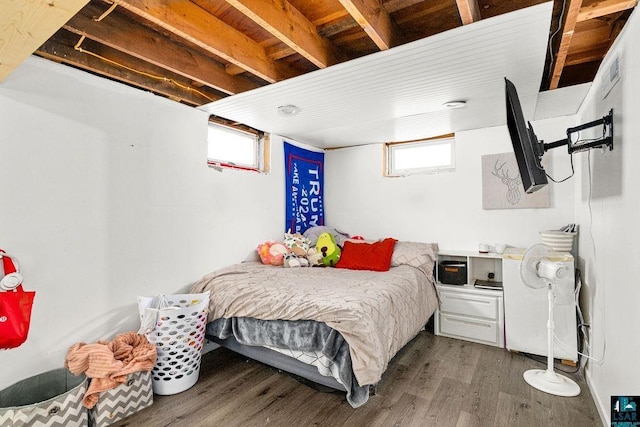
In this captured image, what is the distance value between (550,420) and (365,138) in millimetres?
3187

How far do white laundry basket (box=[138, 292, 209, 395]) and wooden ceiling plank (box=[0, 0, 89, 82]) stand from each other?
1.64 metres

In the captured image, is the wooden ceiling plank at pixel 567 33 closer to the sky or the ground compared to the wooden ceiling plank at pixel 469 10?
closer to the ground

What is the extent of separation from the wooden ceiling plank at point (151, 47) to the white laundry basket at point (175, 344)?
173 centimetres

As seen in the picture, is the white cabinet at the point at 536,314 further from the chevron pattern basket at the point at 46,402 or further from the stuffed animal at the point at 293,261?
the chevron pattern basket at the point at 46,402

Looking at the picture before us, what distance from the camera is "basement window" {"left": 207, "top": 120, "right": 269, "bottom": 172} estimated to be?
3.30 metres

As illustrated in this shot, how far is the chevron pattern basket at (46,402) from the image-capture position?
5.27 ft

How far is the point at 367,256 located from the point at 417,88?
184 centimetres

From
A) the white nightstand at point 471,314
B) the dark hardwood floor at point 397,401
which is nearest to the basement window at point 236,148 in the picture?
the dark hardwood floor at point 397,401

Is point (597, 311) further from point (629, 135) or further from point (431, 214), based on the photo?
point (431, 214)

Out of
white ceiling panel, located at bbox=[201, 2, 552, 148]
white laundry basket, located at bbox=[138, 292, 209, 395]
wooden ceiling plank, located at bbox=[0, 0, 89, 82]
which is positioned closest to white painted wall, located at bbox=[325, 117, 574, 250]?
white ceiling panel, located at bbox=[201, 2, 552, 148]

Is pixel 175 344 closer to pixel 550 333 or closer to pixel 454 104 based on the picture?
pixel 550 333

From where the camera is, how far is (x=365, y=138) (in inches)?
159

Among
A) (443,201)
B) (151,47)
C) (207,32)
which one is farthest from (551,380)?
(151,47)

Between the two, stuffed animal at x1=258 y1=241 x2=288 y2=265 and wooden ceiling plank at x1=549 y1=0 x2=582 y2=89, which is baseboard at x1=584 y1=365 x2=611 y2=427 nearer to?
wooden ceiling plank at x1=549 y1=0 x2=582 y2=89
